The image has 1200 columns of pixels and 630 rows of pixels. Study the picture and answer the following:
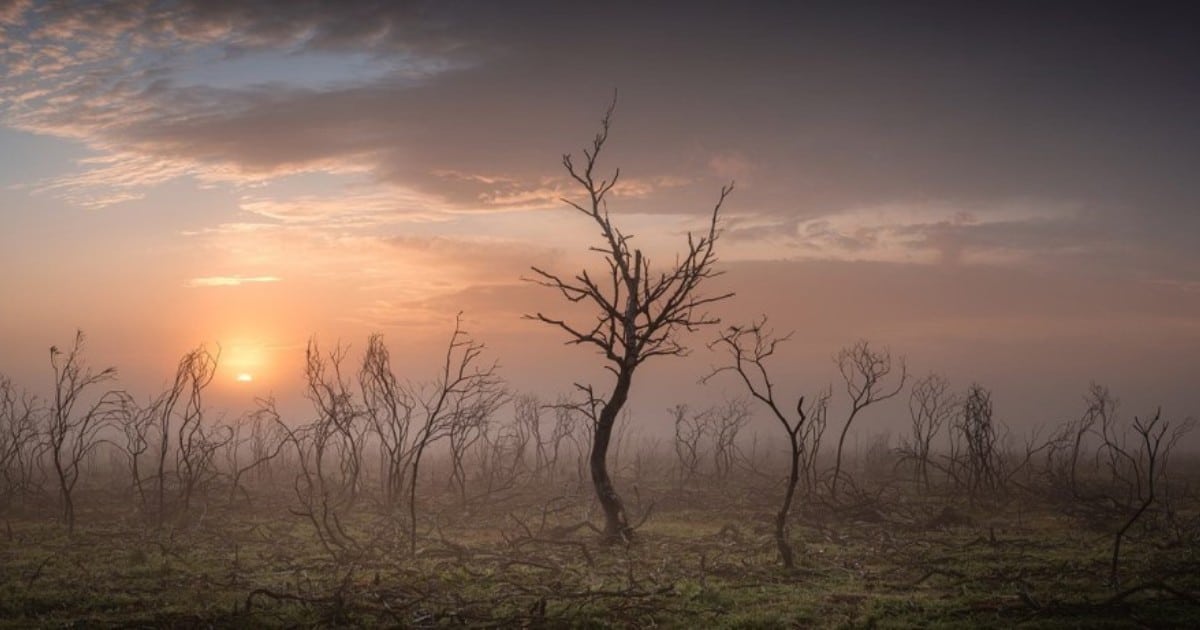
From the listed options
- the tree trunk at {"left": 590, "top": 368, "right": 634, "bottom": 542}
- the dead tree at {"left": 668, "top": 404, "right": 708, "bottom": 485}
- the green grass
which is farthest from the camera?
the dead tree at {"left": 668, "top": 404, "right": 708, "bottom": 485}

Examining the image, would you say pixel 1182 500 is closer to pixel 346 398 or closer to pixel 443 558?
pixel 443 558

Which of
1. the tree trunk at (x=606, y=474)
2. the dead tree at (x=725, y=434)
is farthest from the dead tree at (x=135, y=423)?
the dead tree at (x=725, y=434)

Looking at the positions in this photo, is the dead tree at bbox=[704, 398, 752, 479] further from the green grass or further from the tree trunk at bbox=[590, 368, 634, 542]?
the tree trunk at bbox=[590, 368, 634, 542]

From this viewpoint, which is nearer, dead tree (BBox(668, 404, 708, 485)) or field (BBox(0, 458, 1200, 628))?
field (BBox(0, 458, 1200, 628))

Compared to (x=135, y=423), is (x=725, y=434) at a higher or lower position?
lower

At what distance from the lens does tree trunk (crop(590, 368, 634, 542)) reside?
60.1 feet

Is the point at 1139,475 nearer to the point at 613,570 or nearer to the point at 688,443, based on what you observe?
the point at 688,443

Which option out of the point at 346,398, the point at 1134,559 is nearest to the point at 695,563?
the point at 1134,559

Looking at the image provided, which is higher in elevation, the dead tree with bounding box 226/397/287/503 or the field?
the dead tree with bounding box 226/397/287/503

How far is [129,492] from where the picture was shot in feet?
97.7

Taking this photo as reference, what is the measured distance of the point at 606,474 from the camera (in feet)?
60.5

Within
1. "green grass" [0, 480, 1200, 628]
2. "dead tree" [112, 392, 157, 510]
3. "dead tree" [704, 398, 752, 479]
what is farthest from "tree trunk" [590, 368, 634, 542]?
"dead tree" [704, 398, 752, 479]

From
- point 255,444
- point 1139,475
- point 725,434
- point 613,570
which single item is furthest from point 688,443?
point 255,444

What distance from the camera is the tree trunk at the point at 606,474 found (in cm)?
1833
